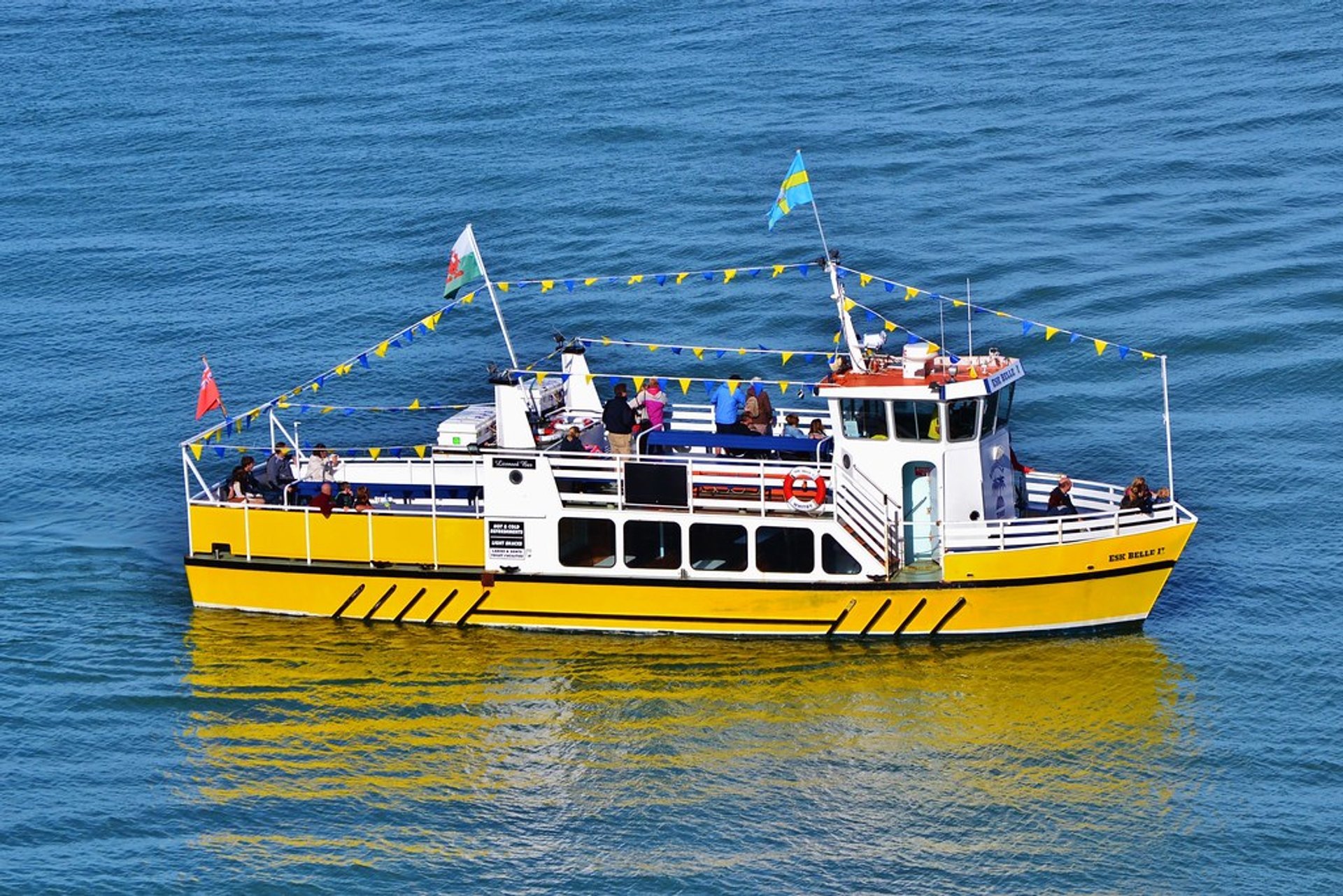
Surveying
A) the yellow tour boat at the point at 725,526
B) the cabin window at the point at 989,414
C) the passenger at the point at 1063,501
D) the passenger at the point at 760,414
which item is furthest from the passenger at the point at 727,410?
the passenger at the point at 1063,501

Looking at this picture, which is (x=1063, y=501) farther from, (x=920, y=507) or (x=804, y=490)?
(x=804, y=490)

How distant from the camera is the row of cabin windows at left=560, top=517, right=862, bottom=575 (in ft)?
122

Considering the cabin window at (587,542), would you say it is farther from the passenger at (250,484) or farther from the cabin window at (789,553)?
the passenger at (250,484)

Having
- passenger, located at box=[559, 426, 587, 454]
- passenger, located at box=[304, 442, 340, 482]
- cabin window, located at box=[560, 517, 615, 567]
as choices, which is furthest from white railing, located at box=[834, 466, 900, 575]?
passenger, located at box=[304, 442, 340, 482]

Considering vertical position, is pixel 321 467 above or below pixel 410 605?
above

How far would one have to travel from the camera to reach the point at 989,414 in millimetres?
37000

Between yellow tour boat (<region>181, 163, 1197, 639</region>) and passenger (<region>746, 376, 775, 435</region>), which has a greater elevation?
passenger (<region>746, 376, 775, 435</region>)

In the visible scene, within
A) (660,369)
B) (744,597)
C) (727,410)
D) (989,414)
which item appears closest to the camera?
(744,597)

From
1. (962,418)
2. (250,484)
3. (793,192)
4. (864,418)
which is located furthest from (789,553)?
(250,484)

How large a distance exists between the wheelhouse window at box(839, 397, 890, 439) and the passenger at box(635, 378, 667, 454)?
152 inches

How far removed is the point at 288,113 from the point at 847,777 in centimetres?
4586

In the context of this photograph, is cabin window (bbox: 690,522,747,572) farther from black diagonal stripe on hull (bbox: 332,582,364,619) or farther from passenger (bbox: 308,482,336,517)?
passenger (bbox: 308,482,336,517)

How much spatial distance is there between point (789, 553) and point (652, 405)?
415 cm

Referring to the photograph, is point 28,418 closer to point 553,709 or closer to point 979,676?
point 553,709
